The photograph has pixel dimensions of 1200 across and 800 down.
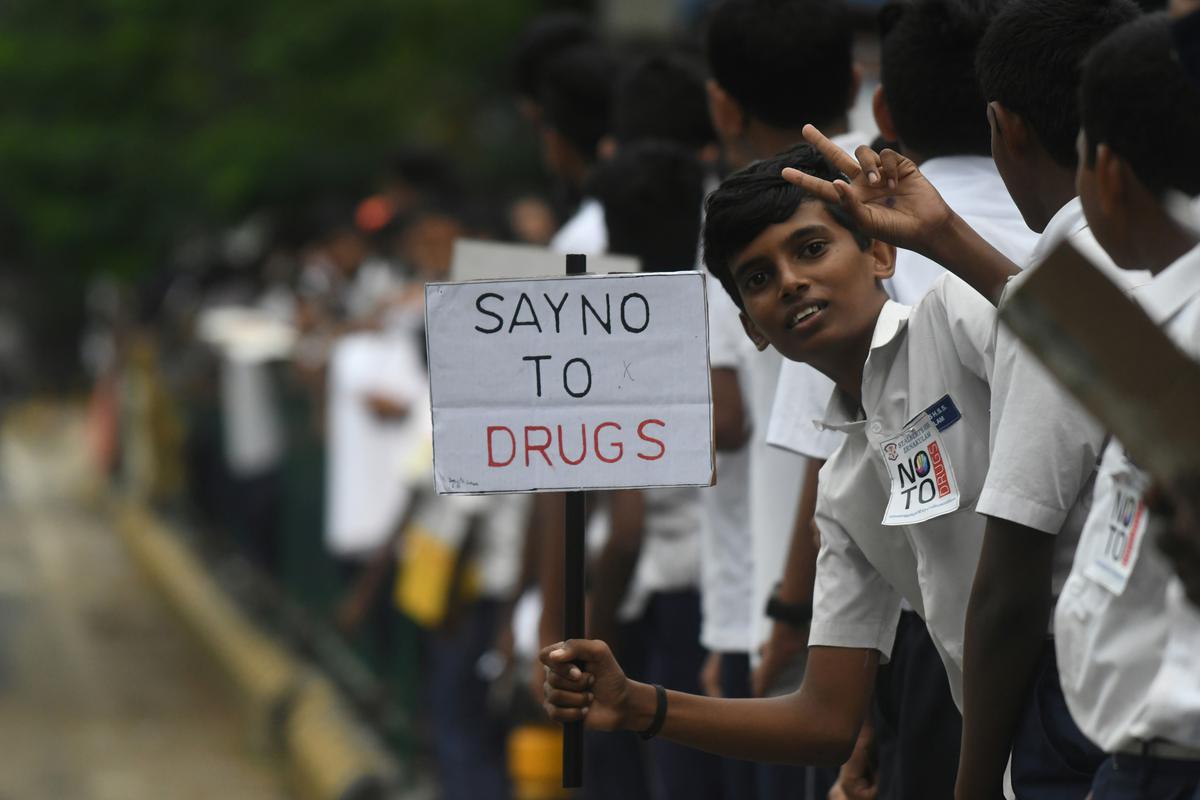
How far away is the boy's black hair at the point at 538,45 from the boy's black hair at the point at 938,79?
300cm

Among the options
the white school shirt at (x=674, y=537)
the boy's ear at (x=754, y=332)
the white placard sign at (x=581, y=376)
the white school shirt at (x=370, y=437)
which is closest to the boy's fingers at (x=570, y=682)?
the white placard sign at (x=581, y=376)

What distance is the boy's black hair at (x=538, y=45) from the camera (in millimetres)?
6465

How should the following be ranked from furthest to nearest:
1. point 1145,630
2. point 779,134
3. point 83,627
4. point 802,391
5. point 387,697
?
point 83,627 < point 387,697 < point 779,134 < point 802,391 < point 1145,630

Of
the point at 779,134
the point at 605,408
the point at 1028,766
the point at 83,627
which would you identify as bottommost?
the point at 83,627

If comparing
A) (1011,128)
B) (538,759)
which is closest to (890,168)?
(1011,128)

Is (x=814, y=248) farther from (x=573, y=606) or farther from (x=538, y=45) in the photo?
(x=538, y=45)

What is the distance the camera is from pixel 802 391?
3623 millimetres

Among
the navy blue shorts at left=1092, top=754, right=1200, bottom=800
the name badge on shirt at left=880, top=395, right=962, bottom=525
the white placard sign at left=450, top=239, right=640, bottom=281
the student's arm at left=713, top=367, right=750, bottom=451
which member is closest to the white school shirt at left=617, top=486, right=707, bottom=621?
the student's arm at left=713, top=367, right=750, bottom=451

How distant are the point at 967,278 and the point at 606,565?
80.0 inches

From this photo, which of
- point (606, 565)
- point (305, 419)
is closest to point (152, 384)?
point (305, 419)

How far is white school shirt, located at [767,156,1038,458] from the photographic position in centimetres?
330

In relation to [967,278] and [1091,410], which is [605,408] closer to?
[967,278]

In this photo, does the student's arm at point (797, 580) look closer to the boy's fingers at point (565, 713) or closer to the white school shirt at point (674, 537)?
the boy's fingers at point (565, 713)

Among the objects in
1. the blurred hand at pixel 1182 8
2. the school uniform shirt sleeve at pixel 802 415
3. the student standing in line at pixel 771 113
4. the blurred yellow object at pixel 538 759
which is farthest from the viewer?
the blurred yellow object at pixel 538 759
